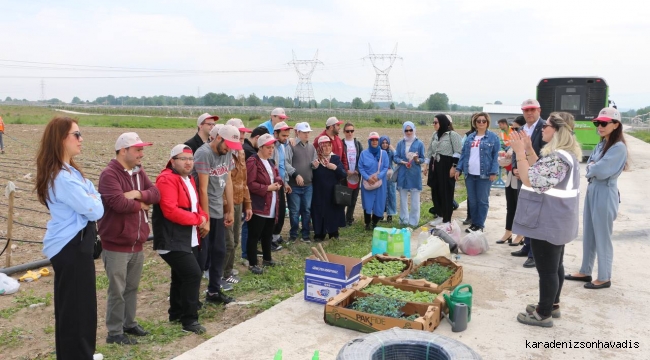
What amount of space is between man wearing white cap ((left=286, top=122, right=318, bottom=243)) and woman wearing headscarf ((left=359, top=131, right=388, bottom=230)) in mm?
1031

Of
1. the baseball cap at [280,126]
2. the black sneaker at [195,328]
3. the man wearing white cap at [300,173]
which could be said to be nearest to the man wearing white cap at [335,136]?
the man wearing white cap at [300,173]

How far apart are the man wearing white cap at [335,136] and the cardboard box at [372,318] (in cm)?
378

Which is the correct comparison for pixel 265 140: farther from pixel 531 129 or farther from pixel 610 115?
pixel 610 115

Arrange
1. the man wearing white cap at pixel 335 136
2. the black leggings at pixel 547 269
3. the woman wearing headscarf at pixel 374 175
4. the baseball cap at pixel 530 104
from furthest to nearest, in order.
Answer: the woman wearing headscarf at pixel 374 175
the man wearing white cap at pixel 335 136
the baseball cap at pixel 530 104
the black leggings at pixel 547 269

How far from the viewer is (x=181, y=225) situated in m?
4.61

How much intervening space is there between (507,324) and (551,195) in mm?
1267

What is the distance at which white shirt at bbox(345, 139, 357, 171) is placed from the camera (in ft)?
28.1

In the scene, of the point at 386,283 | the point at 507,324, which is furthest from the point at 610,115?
the point at 386,283

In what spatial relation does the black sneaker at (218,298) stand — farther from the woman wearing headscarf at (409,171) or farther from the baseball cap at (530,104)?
the baseball cap at (530,104)

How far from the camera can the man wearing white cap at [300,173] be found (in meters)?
7.67

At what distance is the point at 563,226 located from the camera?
4402 mm

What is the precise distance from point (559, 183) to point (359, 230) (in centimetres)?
464

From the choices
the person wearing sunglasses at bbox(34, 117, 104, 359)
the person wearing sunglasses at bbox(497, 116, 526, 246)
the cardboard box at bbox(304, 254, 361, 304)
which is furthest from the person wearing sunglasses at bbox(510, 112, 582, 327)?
the person wearing sunglasses at bbox(34, 117, 104, 359)

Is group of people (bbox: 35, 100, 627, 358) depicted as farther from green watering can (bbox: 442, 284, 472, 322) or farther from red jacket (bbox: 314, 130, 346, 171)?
green watering can (bbox: 442, 284, 472, 322)
